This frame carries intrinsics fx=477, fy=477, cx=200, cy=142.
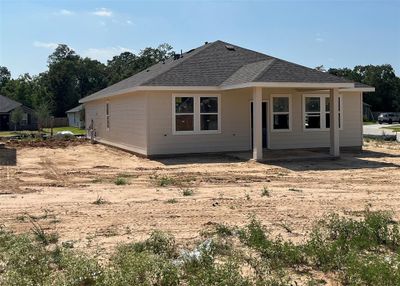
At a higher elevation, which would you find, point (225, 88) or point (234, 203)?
point (225, 88)

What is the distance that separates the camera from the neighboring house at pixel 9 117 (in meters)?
61.7

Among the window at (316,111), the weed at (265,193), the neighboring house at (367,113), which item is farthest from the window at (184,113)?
the neighboring house at (367,113)

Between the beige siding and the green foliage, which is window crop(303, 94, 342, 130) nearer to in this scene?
the beige siding

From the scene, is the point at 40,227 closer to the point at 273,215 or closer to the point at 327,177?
the point at 273,215

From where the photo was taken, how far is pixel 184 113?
18.5m

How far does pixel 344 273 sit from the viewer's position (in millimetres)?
5105

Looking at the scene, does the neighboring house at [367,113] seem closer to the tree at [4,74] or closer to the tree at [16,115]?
the tree at [16,115]

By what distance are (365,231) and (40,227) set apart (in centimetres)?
467

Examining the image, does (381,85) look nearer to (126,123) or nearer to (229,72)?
(229,72)

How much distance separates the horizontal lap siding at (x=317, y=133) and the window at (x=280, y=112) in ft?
0.84

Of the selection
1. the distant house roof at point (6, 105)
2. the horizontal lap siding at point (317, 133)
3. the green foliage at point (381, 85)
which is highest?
the green foliage at point (381, 85)

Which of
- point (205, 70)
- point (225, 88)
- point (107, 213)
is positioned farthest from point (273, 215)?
point (205, 70)

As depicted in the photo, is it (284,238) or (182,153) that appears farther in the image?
(182,153)

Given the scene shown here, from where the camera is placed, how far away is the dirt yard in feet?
24.0
